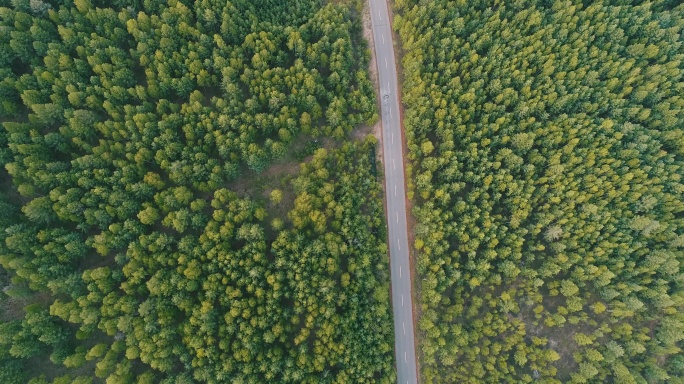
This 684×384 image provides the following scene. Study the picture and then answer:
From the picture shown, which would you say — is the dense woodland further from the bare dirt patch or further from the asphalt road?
the bare dirt patch

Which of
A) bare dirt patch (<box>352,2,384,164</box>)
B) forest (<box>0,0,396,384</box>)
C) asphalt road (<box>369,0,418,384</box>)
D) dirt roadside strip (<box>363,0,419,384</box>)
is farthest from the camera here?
bare dirt patch (<box>352,2,384,164</box>)

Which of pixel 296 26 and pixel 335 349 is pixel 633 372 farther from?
pixel 296 26

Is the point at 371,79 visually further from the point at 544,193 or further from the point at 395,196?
the point at 544,193

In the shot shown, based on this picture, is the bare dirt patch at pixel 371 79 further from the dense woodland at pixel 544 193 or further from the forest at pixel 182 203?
the dense woodland at pixel 544 193

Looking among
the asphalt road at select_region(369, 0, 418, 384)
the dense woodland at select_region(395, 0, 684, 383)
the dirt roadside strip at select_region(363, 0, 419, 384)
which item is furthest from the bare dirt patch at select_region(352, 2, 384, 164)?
the dense woodland at select_region(395, 0, 684, 383)

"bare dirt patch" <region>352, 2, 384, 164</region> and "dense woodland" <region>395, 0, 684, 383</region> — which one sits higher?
"bare dirt patch" <region>352, 2, 384, 164</region>

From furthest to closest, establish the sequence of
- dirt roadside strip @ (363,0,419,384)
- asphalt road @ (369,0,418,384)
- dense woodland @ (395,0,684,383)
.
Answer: dirt roadside strip @ (363,0,419,384) → asphalt road @ (369,0,418,384) → dense woodland @ (395,0,684,383)

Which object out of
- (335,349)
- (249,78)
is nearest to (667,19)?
(249,78)

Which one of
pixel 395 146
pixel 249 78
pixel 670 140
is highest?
pixel 249 78
